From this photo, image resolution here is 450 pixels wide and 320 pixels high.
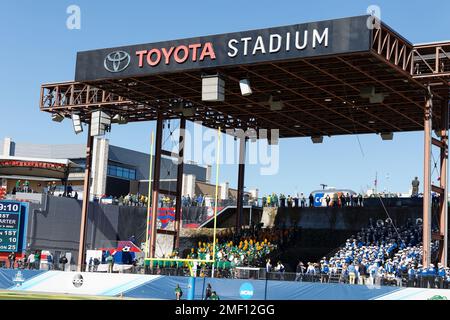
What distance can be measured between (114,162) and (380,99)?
47.1 meters

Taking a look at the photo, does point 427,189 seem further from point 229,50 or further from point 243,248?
point 243,248

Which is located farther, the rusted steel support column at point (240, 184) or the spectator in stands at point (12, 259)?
the rusted steel support column at point (240, 184)

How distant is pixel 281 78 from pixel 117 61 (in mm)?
8808

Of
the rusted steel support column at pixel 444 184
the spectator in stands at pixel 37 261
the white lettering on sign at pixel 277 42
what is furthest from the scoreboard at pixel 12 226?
the rusted steel support column at pixel 444 184

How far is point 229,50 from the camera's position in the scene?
113 ft

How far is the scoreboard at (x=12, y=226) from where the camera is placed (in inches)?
1957

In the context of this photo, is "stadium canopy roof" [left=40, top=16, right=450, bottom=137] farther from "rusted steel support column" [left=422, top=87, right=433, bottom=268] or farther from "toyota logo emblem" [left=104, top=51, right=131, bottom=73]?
"rusted steel support column" [left=422, top=87, right=433, bottom=268]

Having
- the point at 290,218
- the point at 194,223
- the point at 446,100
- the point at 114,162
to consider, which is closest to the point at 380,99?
the point at 446,100

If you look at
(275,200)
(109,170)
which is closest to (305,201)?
(275,200)

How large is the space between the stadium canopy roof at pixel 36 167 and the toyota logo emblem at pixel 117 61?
2276 centimetres

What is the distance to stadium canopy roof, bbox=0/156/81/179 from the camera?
59219 mm

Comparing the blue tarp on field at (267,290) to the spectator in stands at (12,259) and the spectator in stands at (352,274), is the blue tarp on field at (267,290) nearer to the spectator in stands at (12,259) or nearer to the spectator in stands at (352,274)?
the spectator in stands at (352,274)

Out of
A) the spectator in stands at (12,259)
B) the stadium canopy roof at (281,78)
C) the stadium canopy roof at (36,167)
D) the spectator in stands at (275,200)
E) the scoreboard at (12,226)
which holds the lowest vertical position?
the spectator in stands at (12,259)
